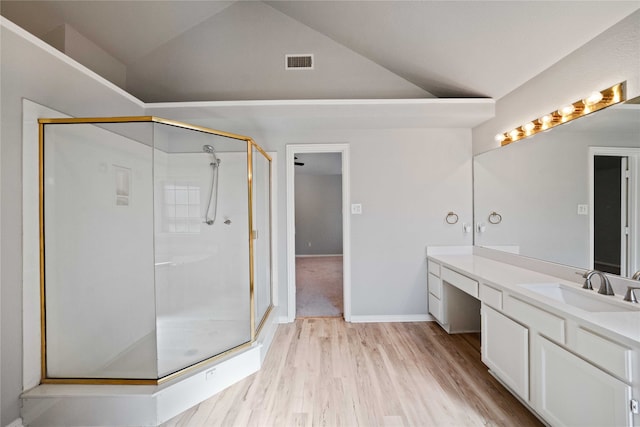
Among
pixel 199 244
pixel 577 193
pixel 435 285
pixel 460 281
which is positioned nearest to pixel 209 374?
pixel 199 244

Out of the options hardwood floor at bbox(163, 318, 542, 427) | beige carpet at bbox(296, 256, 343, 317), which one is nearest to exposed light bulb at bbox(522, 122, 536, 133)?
hardwood floor at bbox(163, 318, 542, 427)

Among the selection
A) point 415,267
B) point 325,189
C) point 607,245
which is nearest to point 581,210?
point 607,245

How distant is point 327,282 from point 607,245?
3.72 m

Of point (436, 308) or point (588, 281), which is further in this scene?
point (436, 308)

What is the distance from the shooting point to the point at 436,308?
9.12 feet

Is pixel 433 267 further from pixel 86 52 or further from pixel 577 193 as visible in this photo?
pixel 86 52

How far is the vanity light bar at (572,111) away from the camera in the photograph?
58.4 inches

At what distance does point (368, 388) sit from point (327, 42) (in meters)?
3.30

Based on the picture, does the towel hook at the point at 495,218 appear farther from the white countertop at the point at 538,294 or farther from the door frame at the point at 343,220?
the door frame at the point at 343,220

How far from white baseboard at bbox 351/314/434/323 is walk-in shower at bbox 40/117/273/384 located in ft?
3.81

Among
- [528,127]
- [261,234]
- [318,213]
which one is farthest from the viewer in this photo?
[318,213]

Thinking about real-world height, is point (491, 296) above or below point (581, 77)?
below

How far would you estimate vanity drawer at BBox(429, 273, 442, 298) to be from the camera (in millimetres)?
2709

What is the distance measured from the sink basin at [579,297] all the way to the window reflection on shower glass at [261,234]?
7.01 ft
